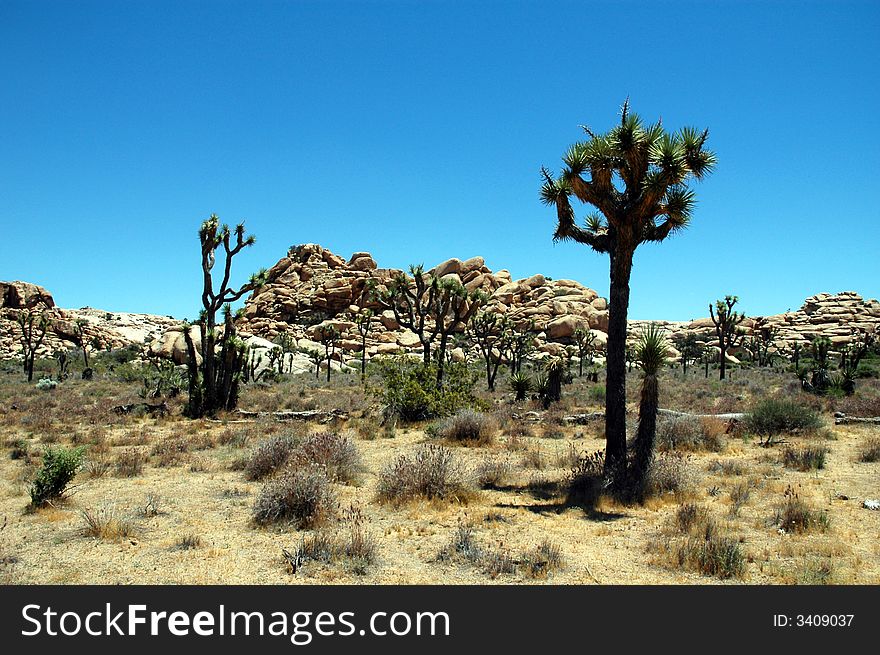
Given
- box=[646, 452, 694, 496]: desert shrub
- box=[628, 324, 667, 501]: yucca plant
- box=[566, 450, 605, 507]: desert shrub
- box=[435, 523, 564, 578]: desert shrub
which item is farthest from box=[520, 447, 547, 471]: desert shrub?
box=[435, 523, 564, 578]: desert shrub

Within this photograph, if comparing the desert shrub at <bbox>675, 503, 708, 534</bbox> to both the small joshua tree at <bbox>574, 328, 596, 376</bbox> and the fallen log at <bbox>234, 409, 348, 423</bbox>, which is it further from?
the small joshua tree at <bbox>574, 328, 596, 376</bbox>

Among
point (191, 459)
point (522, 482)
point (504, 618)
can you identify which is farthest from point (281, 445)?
point (504, 618)

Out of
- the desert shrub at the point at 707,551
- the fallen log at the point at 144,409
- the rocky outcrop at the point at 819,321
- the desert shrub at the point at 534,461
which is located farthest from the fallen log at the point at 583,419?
the rocky outcrop at the point at 819,321

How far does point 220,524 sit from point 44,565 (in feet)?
6.94

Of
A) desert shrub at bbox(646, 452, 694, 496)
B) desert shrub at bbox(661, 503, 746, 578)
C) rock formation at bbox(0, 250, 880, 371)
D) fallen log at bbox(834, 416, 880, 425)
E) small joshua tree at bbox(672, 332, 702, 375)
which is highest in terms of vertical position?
rock formation at bbox(0, 250, 880, 371)

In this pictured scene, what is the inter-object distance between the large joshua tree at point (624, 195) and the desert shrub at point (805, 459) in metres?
4.29

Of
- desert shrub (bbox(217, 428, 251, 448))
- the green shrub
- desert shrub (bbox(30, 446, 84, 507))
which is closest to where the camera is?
desert shrub (bbox(30, 446, 84, 507))

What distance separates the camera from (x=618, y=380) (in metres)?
10.2

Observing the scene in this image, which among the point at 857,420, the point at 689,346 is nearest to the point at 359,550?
the point at 857,420

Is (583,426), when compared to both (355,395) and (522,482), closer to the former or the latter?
(522,482)

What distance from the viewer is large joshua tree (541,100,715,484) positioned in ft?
31.7

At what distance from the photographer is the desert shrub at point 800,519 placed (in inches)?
296

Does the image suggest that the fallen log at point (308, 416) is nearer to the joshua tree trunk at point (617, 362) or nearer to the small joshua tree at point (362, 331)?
the small joshua tree at point (362, 331)

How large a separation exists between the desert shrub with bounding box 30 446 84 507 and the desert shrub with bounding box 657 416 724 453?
12282 millimetres
